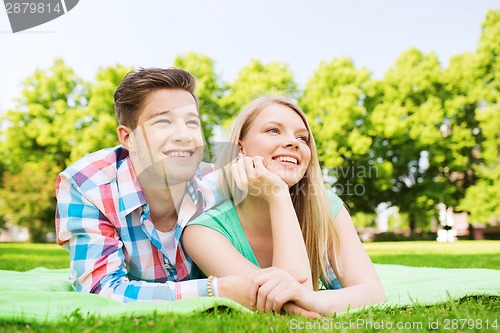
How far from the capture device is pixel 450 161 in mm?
25078

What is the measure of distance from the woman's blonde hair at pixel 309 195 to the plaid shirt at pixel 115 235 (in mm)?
329

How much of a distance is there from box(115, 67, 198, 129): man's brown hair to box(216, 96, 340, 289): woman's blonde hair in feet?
1.66

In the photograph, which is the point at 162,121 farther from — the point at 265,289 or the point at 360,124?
the point at 360,124

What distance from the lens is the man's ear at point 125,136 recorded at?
3.31 metres

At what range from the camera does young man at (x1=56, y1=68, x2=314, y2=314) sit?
2830 millimetres

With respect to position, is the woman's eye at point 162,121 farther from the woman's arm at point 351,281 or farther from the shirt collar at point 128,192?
the woman's arm at point 351,281

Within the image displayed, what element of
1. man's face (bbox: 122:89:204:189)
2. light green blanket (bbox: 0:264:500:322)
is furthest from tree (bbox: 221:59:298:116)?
man's face (bbox: 122:89:204:189)

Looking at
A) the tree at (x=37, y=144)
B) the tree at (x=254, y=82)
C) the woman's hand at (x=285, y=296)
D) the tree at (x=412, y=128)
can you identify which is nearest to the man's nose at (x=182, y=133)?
the woman's hand at (x=285, y=296)

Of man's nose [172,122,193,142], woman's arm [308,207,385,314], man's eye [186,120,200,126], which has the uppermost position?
man's eye [186,120,200,126]

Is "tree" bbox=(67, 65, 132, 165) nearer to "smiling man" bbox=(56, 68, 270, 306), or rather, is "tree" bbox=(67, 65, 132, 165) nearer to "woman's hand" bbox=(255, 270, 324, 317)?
"smiling man" bbox=(56, 68, 270, 306)

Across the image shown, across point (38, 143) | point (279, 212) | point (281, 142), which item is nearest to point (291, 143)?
point (281, 142)

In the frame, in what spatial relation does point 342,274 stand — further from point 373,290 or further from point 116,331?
point 116,331

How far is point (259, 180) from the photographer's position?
2.94m

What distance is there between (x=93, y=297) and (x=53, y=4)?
242 inches
